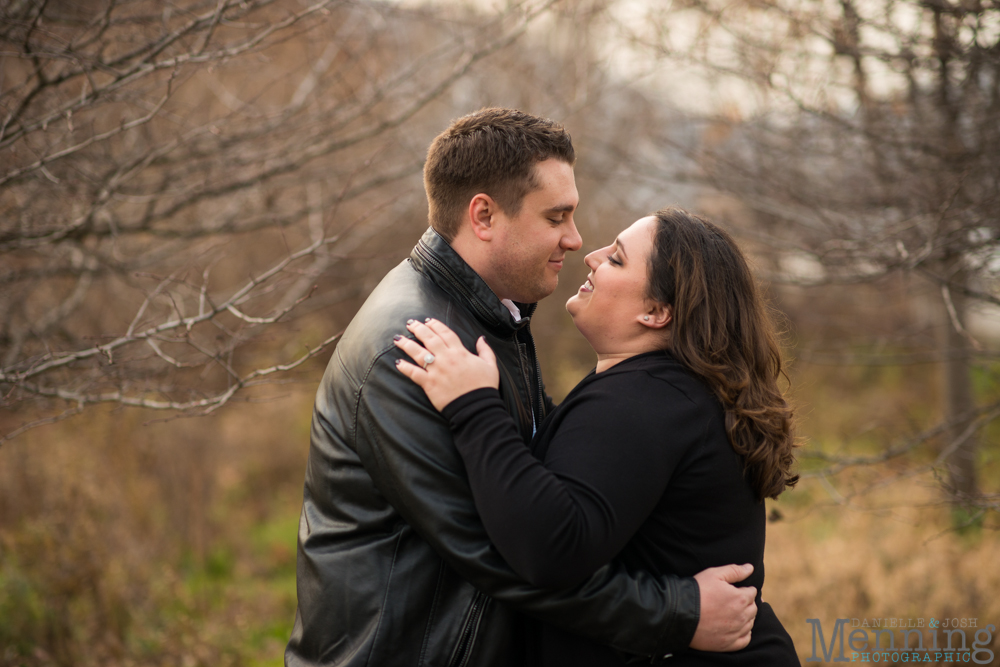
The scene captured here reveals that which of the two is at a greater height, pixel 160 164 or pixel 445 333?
pixel 160 164

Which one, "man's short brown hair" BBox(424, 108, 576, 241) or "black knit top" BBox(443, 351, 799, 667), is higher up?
"man's short brown hair" BBox(424, 108, 576, 241)

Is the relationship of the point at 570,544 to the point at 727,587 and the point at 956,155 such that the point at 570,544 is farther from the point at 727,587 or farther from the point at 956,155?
the point at 956,155

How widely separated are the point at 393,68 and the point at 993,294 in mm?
4335

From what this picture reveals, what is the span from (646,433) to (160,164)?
3554 millimetres

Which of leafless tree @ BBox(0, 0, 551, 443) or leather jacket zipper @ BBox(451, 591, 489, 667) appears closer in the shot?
leather jacket zipper @ BBox(451, 591, 489, 667)

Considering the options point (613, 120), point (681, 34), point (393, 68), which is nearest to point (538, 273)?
point (681, 34)

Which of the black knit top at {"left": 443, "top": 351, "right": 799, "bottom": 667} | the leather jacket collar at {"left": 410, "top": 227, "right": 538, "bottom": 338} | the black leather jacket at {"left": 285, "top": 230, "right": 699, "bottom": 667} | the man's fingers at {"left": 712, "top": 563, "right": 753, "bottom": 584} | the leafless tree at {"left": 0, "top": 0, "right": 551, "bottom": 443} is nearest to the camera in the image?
the black knit top at {"left": 443, "top": 351, "right": 799, "bottom": 667}

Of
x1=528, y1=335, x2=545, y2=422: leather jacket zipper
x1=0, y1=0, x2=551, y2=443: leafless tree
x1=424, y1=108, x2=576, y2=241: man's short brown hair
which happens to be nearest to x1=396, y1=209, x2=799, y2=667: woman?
x1=528, y1=335, x2=545, y2=422: leather jacket zipper

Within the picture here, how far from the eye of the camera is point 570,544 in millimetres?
1784

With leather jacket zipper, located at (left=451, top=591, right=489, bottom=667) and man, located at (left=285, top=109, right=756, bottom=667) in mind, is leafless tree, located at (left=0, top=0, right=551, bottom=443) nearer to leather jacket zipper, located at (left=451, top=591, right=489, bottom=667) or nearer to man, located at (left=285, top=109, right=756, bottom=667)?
man, located at (left=285, top=109, right=756, bottom=667)

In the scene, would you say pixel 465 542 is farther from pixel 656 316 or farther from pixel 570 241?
pixel 570 241

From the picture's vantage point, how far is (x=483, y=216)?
2.34 metres

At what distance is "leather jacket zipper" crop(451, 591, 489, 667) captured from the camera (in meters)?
2.01

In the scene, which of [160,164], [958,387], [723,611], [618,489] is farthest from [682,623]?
[958,387]
